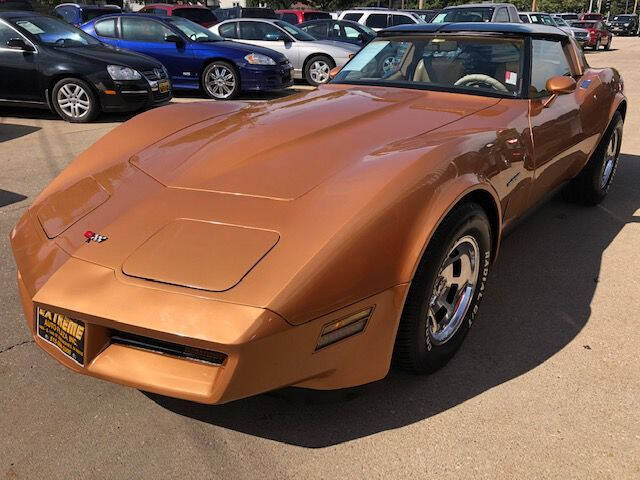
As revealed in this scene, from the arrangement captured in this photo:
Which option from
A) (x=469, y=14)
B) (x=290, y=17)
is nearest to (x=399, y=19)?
(x=469, y=14)

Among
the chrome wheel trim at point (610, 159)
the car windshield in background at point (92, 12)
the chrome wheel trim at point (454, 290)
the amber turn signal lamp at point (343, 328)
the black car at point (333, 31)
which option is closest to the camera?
the amber turn signal lamp at point (343, 328)

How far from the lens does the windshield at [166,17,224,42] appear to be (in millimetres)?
10200

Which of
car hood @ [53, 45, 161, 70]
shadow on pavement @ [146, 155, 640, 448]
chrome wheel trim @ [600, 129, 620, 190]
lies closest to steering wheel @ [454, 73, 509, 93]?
Answer: shadow on pavement @ [146, 155, 640, 448]

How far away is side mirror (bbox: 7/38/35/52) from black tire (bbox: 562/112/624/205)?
22.4 feet

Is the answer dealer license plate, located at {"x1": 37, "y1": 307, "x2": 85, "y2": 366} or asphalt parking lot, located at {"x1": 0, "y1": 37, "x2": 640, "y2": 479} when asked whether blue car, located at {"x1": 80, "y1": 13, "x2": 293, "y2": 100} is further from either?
dealer license plate, located at {"x1": 37, "y1": 307, "x2": 85, "y2": 366}

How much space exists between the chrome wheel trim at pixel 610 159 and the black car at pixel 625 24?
38005 mm

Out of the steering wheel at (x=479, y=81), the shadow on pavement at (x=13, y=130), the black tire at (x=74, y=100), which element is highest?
the steering wheel at (x=479, y=81)

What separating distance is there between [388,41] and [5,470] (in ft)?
10.8

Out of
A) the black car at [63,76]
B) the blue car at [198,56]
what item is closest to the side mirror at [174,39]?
the blue car at [198,56]

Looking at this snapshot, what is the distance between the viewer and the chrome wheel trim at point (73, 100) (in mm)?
7648

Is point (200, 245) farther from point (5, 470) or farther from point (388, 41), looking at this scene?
point (388, 41)

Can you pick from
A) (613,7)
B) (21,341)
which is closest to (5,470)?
(21,341)

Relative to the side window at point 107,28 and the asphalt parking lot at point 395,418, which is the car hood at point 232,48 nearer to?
the side window at point 107,28

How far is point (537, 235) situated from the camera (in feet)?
13.7
